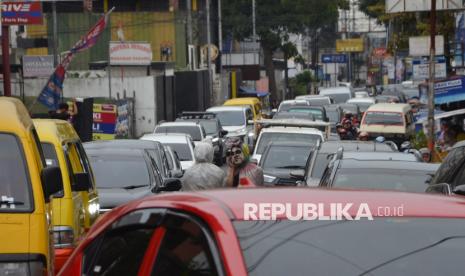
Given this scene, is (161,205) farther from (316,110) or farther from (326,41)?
(326,41)

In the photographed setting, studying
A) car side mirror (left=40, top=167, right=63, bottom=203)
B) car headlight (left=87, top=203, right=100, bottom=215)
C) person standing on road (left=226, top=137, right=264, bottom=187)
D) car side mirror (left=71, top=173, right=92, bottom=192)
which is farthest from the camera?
car headlight (left=87, top=203, right=100, bottom=215)

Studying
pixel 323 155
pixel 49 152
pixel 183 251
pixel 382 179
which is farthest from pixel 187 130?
pixel 183 251

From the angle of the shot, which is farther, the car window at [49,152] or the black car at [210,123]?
the black car at [210,123]

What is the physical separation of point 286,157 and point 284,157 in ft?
0.13

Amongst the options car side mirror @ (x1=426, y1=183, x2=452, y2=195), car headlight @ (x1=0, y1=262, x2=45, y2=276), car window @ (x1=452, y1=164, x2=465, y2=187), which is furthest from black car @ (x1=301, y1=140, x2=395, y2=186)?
car headlight @ (x1=0, y1=262, x2=45, y2=276)

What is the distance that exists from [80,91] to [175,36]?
17.0m

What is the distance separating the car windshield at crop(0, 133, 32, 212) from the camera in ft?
27.7

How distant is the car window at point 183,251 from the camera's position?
4402mm

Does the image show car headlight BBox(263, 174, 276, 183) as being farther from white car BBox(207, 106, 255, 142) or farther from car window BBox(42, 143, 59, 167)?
white car BBox(207, 106, 255, 142)

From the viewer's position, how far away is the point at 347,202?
4.73m

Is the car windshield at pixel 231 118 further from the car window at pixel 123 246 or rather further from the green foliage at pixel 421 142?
the car window at pixel 123 246

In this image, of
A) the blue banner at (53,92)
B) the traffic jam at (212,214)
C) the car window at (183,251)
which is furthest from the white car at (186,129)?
the car window at (183,251)

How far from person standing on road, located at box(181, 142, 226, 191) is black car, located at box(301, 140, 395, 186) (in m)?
4.33

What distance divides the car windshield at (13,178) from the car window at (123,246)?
3292 millimetres
